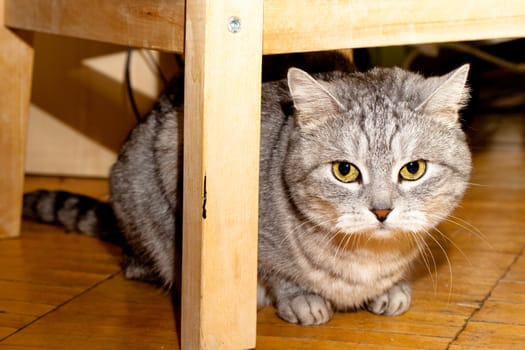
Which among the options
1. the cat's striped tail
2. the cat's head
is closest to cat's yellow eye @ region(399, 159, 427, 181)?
the cat's head

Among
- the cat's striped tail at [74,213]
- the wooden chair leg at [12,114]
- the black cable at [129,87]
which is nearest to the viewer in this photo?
the wooden chair leg at [12,114]

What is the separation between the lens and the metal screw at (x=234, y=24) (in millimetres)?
1381

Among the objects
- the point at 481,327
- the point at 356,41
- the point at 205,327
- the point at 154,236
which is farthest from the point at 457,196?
the point at 154,236

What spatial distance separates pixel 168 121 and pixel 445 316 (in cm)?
72

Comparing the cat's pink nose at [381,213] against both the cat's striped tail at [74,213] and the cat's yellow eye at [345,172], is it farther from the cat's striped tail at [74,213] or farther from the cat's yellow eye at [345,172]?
the cat's striped tail at [74,213]

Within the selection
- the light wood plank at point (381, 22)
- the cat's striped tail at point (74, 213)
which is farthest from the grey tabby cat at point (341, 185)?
the cat's striped tail at point (74, 213)

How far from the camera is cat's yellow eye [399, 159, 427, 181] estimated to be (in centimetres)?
155

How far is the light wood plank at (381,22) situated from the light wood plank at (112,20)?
172 mm

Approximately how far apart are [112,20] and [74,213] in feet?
2.56

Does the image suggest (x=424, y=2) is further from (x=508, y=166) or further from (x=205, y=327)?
(x=508, y=166)

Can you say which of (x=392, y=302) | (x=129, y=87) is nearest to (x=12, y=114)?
(x=129, y=87)

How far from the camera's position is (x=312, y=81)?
5.07 feet

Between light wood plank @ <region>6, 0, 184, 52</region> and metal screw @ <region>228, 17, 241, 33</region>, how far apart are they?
107mm

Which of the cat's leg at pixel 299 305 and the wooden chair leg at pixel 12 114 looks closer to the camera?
the cat's leg at pixel 299 305
